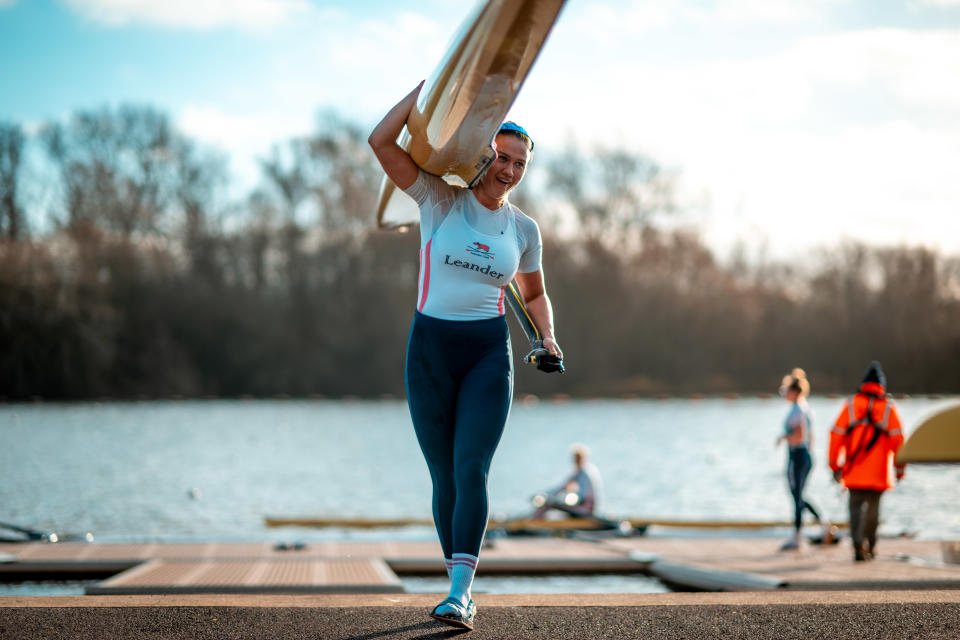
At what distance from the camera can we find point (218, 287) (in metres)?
75.1

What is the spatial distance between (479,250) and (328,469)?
35.7 meters

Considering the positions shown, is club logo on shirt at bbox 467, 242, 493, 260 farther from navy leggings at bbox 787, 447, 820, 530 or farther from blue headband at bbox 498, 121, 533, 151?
navy leggings at bbox 787, 447, 820, 530

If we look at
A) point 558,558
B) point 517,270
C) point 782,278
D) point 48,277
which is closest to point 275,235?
point 48,277

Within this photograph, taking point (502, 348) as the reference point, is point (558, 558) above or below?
below

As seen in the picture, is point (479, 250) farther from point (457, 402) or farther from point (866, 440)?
point (866, 440)

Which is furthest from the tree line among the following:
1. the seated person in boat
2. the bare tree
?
the seated person in boat

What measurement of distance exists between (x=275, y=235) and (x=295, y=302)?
19.0ft

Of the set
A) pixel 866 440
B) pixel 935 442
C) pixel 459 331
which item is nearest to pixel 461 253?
pixel 459 331

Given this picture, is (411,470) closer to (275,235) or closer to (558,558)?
(558,558)

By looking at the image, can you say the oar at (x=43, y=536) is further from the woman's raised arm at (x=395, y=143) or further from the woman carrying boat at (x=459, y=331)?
the woman's raised arm at (x=395, y=143)

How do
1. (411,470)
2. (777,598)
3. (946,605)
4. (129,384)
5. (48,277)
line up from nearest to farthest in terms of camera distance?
(946,605) → (777,598) → (411,470) → (48,277) → (129,384)

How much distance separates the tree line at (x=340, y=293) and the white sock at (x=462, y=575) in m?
61.5

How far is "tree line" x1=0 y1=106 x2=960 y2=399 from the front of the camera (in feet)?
216

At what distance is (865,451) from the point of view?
11148 millimetres
